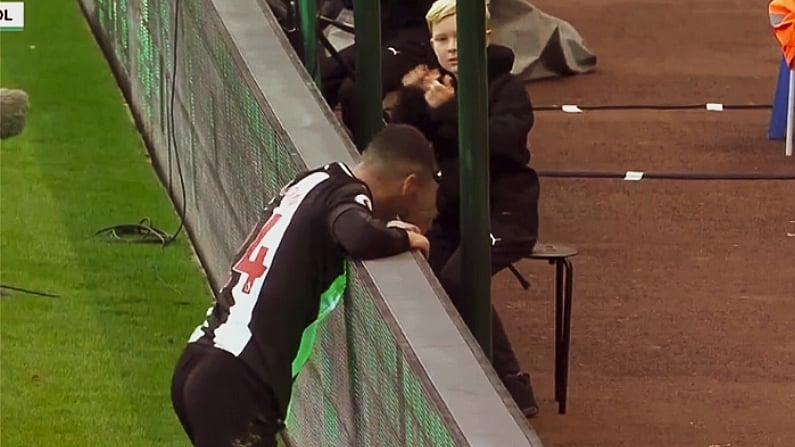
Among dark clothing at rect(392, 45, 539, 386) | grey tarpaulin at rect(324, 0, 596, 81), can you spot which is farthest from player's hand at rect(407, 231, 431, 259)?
grey tarpaulin at rect(324, 0, 596, 81)

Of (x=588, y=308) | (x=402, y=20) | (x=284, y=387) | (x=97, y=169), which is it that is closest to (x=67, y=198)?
(x=97, y=169)

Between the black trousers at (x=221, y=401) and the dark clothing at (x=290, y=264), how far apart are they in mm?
29

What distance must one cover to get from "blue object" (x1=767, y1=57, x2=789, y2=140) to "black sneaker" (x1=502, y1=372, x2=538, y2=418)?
4.38 metres

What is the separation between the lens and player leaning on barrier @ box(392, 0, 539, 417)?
5609mm

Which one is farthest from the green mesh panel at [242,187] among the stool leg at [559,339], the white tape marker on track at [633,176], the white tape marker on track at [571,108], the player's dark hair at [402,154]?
the white tape marker on track at [571,108]

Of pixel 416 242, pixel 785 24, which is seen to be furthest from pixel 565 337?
pixel 785 24

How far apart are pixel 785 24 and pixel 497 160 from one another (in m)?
4.14

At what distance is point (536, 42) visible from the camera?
11.6m

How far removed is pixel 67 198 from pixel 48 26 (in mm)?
4114

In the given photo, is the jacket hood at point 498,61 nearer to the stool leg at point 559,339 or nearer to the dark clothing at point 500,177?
the dark clothing at point 500,177

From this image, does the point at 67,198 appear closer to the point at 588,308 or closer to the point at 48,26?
the point at 588,308

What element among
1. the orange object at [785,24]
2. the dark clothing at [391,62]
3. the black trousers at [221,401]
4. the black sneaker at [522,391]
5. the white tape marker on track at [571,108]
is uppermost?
the dark clothing at [391,62]

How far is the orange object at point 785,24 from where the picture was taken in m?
9.24

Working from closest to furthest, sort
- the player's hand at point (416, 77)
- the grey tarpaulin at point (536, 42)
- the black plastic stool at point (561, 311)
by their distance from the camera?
the player's hand at point (416, 77) < the black plastic stool at point (561, 311) < the grey tarpaulin at point (536, 42)
